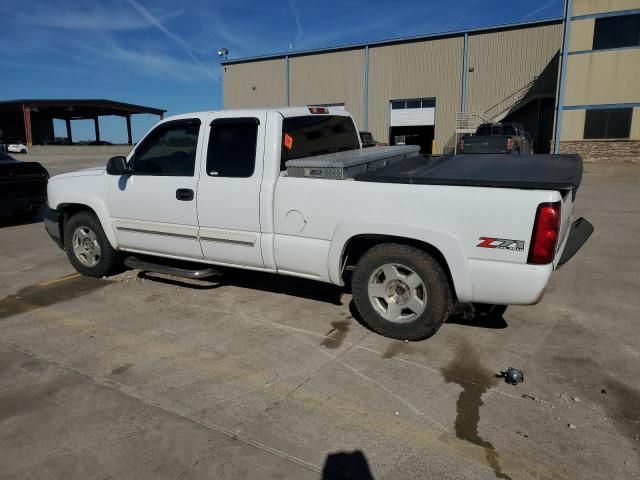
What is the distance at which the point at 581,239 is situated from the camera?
4438 millimetres

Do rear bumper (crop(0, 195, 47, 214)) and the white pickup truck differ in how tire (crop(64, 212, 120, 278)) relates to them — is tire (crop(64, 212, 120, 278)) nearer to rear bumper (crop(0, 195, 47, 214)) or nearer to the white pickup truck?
the white pickup truck

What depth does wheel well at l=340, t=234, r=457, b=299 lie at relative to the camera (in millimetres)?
3889

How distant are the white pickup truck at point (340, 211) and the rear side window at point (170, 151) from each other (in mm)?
12

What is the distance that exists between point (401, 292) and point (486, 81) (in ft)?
96.2

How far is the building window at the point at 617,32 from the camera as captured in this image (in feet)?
72.8

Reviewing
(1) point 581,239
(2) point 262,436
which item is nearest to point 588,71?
(1) point 581,239

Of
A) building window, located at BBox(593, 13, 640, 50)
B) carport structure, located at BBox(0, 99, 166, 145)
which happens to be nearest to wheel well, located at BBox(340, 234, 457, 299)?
building window, located at BBox(593, 13, 640, 50)

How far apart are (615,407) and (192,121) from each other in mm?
4311

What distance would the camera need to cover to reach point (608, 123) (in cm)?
2359

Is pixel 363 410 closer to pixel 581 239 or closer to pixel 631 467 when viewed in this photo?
pixel 631 467

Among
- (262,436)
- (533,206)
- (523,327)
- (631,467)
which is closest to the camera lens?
(631,467)

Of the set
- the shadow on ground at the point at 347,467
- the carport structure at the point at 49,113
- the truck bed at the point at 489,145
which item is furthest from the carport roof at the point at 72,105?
the shadow on ground at the point at 347,467

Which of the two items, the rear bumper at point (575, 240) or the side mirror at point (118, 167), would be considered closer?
the rear bumper at point (575, 240)

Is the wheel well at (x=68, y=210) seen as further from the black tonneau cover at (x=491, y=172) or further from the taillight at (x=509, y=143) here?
the taillight at (x=509, y=143)
